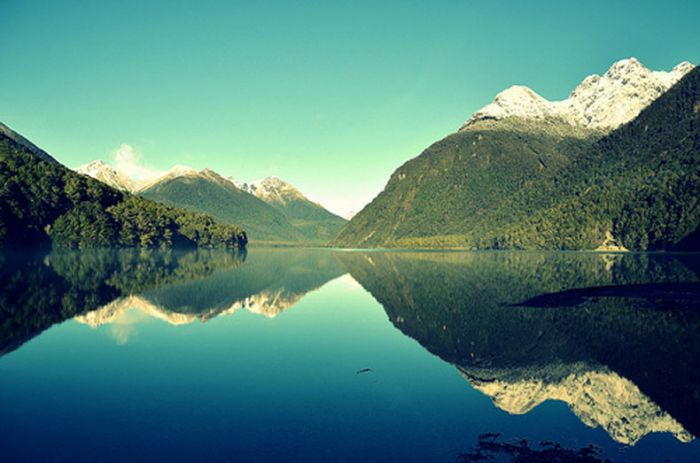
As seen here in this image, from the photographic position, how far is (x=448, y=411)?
19.1 metres

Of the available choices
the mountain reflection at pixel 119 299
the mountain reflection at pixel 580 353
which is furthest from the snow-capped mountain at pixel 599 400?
the mountain reflection at pixel 119 299

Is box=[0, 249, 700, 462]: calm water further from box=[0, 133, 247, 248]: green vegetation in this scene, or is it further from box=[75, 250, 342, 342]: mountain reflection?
box=[0, 133, 247, 248]: green vegetation

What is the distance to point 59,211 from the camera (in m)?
164

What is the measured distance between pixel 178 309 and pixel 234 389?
81.5ft

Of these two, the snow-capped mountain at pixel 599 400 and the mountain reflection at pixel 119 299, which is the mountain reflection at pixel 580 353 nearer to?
the snow-capped mountain at pixel 599 400

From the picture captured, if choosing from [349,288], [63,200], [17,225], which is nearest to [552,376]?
[349,288]

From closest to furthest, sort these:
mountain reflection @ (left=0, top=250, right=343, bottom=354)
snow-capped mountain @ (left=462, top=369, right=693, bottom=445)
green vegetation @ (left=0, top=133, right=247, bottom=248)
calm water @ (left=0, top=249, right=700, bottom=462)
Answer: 1. calm water @ (left=0, top=249, right=700, bottom=462)
2. snow-capped mountain @ (left=462, top=369, right=693, bottom=445)
3. mountain reflection @ (left=0, top=250, right=343, bottom=354)
4. green vegetation @ (left=0, top=133, right=247, bottom=248)

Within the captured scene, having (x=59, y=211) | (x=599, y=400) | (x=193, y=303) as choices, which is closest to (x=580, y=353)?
(x=599, y=400)

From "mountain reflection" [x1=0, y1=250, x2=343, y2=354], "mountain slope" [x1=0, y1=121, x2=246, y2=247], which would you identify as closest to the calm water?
"mountain reflection" [x1=0, y1=250, x2=343, y2=354]

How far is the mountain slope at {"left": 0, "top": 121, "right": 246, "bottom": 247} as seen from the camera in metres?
145

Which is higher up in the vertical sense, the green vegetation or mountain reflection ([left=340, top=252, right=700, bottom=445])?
the green vegetation

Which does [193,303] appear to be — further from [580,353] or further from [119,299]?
[580,353]

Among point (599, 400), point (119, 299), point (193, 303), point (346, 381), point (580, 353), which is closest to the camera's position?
point (599, 400)

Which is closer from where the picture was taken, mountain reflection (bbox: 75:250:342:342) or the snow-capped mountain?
the snow-capped mountain
